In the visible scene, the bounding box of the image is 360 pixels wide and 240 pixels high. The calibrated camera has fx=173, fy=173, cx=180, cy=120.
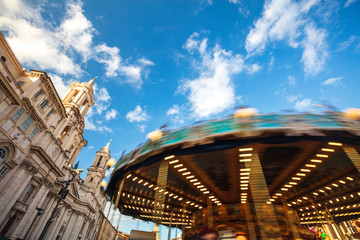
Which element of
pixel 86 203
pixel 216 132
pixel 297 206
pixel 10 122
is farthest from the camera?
pixel 86 203

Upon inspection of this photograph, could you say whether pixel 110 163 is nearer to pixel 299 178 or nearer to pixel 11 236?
pixel 299 178

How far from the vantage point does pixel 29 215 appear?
76.6 ft

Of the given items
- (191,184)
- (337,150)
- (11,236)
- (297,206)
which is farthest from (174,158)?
(11,236)

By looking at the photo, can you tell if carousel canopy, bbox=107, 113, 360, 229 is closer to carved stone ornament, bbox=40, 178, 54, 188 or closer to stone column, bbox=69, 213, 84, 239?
carved stone ornament, bbox=40, 178, 54, 188

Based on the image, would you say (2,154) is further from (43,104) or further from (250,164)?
(250,164)

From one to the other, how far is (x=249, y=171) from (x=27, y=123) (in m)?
25.6

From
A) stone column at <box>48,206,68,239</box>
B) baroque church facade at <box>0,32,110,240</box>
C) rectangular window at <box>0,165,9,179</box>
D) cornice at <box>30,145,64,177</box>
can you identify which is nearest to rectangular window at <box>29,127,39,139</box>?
baroque church facade at <box>0,32,110,240</box>

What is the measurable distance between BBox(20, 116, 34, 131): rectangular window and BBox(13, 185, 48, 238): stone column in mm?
9600

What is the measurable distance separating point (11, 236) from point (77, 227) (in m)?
22.0

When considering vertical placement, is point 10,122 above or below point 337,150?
above

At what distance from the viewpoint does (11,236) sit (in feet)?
68.1

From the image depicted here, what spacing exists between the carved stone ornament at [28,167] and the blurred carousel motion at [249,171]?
Answer: 14.6 m

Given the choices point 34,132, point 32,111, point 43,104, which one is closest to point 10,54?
point 43,104

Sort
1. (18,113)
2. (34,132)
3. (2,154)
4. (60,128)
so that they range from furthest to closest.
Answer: (60,128), (34,132), (18,113), (2,154)
